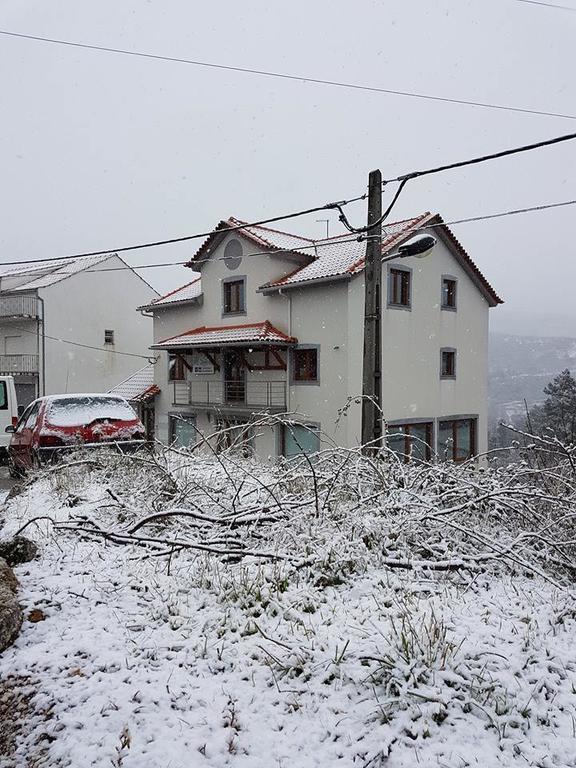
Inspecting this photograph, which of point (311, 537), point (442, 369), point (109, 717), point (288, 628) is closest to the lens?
point (109, 717)

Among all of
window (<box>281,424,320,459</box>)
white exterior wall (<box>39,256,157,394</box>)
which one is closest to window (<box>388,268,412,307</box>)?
window (<box>281,424,320,459</box>)

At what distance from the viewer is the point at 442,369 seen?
20.9m

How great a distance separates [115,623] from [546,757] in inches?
99.8

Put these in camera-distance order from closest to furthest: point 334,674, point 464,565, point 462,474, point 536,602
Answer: point 334,674, point 536,602, point 464,565, point 462,474

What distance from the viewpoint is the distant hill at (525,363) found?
3797 inches

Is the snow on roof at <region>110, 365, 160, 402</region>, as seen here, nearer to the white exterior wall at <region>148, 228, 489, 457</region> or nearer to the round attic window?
the white exterior wall at <region>148, 228, 489, 457</region>

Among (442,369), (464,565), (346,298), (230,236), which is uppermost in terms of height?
(230,236)

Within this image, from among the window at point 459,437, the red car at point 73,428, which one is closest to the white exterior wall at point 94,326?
the window at point 459,437

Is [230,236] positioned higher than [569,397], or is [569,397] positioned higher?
[230,236]

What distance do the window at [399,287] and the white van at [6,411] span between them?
1203 cm

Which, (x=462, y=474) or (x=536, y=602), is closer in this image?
(x=536, y=602)

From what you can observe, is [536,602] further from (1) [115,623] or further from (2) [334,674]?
(1) [115,623]

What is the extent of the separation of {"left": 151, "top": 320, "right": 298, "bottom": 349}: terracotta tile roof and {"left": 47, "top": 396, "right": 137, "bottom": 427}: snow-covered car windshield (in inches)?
351

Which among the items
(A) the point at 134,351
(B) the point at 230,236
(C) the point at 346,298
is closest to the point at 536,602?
(C) the point at 346,298
